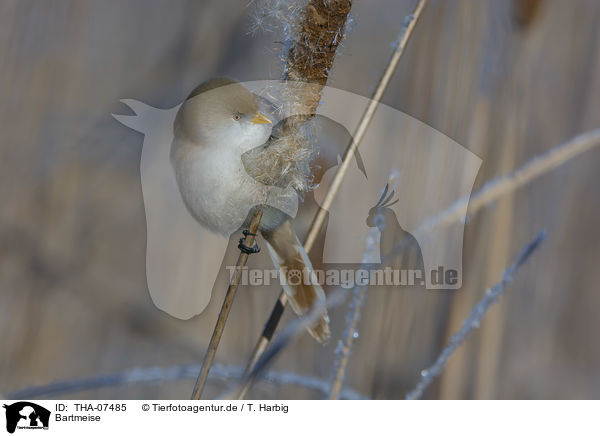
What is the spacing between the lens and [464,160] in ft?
3.33

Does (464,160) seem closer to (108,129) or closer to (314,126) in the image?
(314,126)

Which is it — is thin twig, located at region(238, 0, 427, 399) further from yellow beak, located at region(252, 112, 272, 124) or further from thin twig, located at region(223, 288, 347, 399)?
yellow beak, located at region(252, 112, 272, 124)

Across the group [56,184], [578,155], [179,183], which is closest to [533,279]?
[578,155]

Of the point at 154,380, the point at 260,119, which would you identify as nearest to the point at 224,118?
the point at 260,119

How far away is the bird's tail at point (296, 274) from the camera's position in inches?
31.6

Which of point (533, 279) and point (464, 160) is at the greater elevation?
point (464, 160)

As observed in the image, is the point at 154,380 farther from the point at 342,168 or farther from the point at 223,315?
the point at 342,168

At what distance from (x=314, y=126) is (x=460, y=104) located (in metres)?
0.46
